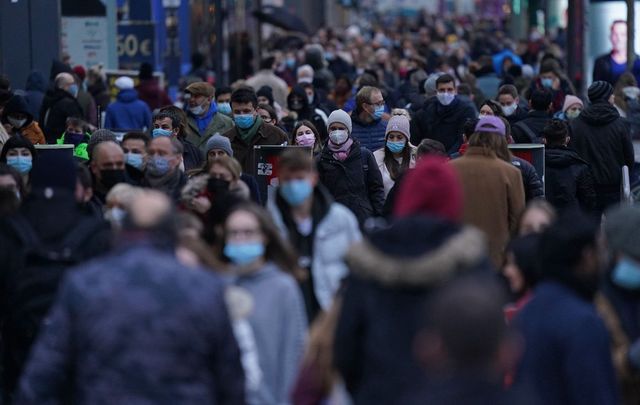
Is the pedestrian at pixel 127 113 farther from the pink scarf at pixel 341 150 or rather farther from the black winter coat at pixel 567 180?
the black winter coat at pixel 567 180

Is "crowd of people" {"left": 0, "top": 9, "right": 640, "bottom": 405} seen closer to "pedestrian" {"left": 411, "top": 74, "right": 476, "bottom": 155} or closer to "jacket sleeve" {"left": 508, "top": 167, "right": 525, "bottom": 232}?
"jacket sleeve" {"left": 508, "top": 167, "right": 525, "bottom": 232}

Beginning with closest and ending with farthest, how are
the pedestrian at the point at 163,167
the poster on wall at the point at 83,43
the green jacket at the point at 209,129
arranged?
1. the pedestrian at the point at 163,167
2. the green jacket at the point at 209,129
3. the poster on wall at the point at 83,43

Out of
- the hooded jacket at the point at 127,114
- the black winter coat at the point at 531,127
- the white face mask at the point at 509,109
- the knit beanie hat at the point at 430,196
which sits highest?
the knit beanie hat at the point at 430,196

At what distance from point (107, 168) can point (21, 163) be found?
52.5 inches

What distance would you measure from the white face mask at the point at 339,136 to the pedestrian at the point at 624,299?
605cm

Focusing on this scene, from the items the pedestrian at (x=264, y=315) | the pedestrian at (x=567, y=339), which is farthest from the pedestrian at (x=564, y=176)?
the pedestrian at (x=567, y=339)

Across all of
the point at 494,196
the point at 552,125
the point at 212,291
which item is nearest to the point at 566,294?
the point at 212,291

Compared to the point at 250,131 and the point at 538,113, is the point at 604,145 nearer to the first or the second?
the point at 538,113

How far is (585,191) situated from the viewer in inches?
548

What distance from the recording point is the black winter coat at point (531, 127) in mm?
15027

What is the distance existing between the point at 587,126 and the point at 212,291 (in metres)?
9.59

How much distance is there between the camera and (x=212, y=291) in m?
6.16

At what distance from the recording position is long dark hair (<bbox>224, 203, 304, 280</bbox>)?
7.38m

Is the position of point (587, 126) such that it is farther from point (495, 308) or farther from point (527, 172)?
point (495, 308)
